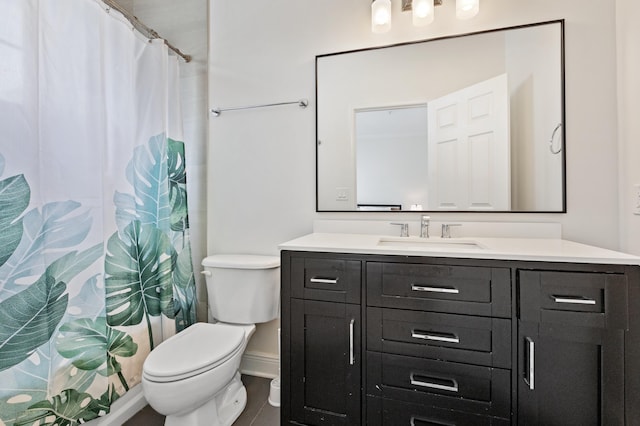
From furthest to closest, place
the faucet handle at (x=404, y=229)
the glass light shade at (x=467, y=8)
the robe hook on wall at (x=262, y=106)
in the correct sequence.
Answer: the robe hook on wall at (x=262, y=106)
the faucet handle at (x=404, y=229)
the glass light shade at (x=467, y=8)

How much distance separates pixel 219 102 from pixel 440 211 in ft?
5.02

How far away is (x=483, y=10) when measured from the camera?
1547mm

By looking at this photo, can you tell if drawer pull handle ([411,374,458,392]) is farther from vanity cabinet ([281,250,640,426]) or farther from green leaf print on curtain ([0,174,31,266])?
green leaf print on curtain ([0,174,31,266])

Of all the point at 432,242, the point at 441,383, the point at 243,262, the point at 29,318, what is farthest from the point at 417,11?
the point at 29,318

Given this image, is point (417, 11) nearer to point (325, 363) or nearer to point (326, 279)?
point (326, 279)

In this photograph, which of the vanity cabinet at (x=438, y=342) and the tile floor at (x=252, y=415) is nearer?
the vanity cabinet at (x=438, y=342)

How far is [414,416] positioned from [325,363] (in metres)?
0.38

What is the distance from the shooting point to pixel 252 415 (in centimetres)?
154

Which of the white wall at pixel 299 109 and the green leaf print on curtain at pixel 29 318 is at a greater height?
the white wall at pixel 299 109

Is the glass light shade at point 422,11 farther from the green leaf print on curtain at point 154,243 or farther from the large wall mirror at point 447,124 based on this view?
the green leaf print on curtain at point 154,243

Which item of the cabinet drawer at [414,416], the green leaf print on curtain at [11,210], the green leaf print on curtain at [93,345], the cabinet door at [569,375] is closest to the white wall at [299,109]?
the cabinet door at [569,375]

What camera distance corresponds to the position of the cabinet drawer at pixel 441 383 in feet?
3.49

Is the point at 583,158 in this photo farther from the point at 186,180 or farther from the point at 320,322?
the point at 186,180

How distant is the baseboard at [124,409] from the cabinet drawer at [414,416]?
46.8 inches
